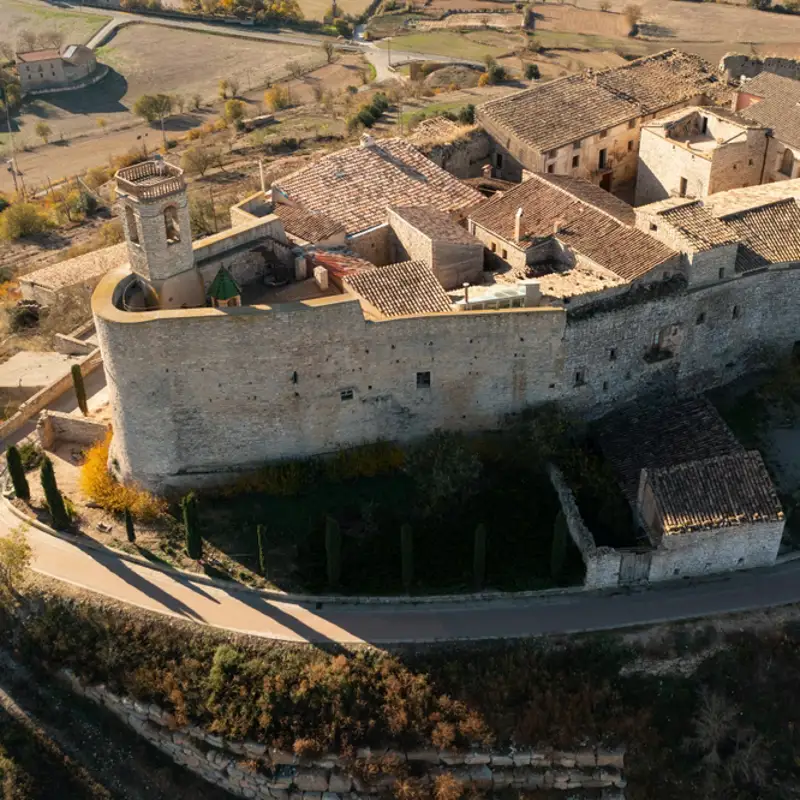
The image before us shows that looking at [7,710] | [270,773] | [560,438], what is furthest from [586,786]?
[7,710]

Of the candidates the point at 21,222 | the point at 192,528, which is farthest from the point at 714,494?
the point at 21,222

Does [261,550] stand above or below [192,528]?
below

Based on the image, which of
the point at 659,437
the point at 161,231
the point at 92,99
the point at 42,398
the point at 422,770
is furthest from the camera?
the point at 92,99

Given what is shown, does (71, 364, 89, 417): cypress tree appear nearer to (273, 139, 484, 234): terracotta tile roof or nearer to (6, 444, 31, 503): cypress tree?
(6, 444, 31, 503): cypress tree

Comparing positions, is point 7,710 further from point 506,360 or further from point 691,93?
point 691,93

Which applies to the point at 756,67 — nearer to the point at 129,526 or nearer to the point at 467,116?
the point at 467,116

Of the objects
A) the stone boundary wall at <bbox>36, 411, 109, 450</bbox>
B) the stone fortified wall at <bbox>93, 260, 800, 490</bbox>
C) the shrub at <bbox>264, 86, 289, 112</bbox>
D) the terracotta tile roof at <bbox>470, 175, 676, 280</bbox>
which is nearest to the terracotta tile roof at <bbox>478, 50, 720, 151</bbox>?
the terracotta tile roof at <bbox>470, 175, 676, 280</bbox>
